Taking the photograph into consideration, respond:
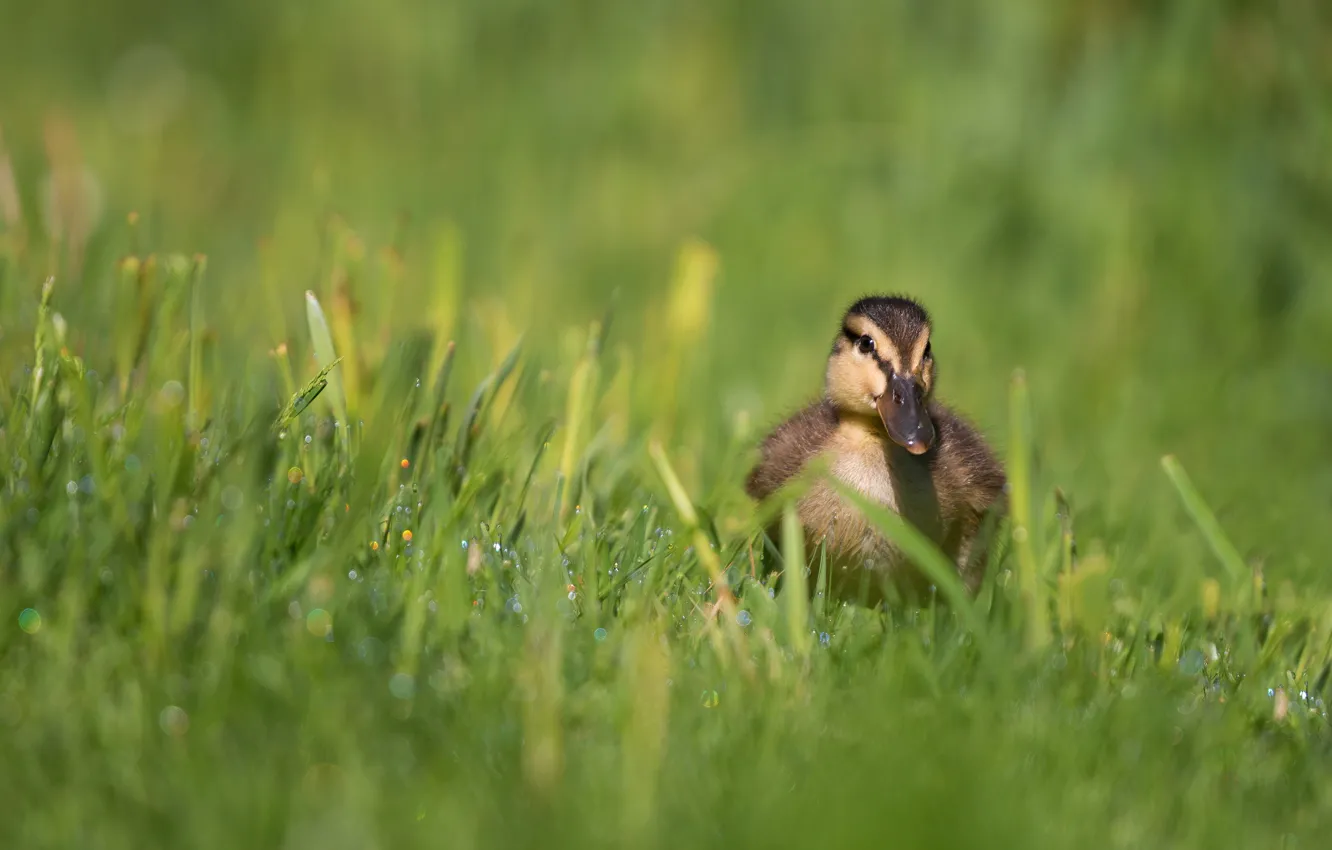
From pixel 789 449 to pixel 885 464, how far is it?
0.33 metres

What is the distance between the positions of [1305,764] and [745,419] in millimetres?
2081

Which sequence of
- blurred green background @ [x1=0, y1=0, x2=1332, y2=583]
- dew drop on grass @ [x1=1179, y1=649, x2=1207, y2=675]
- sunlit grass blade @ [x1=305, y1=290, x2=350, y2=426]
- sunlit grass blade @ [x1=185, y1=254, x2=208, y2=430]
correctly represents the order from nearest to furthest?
dew drop on grass @ [x1=1179, y1=649, x2=1207, y2=675]
sunlit grass blade @ [x1=305, y1=290, x2=350, y2=426]
sunlit grass blade @ [x1=185, y1=254, x2=208, y2=430]
blurred green background @ [x1=0, y1=0, x2=1332, y2=583]

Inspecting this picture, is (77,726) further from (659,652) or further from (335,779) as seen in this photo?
(659,652)

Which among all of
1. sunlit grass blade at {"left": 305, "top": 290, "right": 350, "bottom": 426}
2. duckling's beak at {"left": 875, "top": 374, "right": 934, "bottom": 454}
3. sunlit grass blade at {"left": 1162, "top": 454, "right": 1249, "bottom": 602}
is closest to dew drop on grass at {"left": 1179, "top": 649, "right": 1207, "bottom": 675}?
sunlit grass blade at {"left": 1162, "top": 454, "right": 1249, "bottom": 602}

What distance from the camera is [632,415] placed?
205 inches

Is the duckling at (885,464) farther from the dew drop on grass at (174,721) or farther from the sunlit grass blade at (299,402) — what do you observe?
the dew drop on grass at (174,721)

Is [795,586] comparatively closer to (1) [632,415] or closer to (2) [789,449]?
(2) [789,449]

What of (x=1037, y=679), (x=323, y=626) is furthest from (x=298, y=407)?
(x=1037, y=679)

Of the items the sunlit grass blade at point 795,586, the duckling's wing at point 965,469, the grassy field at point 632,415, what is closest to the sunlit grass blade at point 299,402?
the grassy field at point 632,415

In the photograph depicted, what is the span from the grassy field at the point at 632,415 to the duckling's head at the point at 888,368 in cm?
40

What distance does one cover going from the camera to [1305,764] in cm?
272

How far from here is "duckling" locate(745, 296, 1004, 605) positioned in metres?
3.84

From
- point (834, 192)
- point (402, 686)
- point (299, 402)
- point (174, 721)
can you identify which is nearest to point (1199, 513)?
point (402, 686)

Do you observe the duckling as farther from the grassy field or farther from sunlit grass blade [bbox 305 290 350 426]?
sunlit grass blade [bbox 305 290 350 426]
